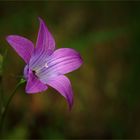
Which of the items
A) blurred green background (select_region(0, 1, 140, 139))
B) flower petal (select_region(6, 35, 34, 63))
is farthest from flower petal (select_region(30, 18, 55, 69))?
blurred green background (select_region(0, 1, 140, 139))

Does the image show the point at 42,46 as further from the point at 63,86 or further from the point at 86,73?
the point at 86,73

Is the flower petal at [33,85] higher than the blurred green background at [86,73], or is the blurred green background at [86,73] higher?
the flower petal at [33,85]

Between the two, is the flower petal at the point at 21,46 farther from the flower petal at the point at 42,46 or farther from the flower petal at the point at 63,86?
the flower petal at the point at 63,86

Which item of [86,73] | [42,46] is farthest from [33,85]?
[86,73]

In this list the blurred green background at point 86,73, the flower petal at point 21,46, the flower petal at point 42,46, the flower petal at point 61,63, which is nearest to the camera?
the flower petal at point 21,46

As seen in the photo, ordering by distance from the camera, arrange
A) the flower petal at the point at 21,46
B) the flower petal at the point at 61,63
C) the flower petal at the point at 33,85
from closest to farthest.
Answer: the flower petal at the point at 33,85 < the flower petal at the point at 21,46 < the flower petal at the point at 61,63

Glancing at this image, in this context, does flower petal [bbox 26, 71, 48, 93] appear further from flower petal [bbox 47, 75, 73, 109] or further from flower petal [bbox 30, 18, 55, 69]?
flower petal [bbox 30, 18, 55, 69]

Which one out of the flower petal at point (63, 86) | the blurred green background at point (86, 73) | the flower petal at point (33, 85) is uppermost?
the flower petal at point (33, 85)

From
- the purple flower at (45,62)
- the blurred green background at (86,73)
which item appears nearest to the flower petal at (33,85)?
the purple flower at (45,62)
